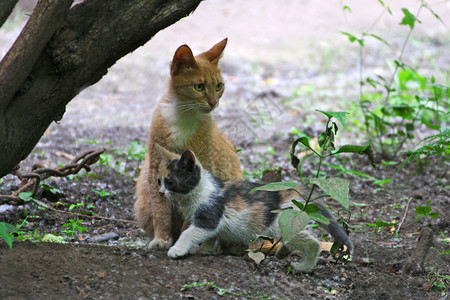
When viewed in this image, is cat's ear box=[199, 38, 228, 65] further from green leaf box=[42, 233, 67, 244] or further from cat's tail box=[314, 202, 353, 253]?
green leaf box=[42, 233, 67, 244]

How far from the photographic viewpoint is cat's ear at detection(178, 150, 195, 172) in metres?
3.47

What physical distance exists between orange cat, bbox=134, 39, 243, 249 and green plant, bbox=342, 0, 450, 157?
1.49 m

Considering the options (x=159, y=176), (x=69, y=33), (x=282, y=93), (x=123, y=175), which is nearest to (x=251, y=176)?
(x=123, y=175)

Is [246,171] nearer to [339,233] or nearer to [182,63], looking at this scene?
[182,63]

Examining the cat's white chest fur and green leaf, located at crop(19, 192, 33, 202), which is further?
the cat's white chest fur

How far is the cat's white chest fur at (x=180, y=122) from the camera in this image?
3.91 m

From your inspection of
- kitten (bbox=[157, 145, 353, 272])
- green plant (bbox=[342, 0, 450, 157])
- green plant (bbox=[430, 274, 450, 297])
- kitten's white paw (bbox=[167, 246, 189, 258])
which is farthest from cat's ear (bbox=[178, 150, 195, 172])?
green plant (bbox=[342, 0, 450, 157])

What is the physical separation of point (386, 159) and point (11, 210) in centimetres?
390

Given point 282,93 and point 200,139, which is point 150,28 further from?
point 282,93

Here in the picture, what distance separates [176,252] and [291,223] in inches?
33.8

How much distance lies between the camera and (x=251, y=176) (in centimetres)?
518

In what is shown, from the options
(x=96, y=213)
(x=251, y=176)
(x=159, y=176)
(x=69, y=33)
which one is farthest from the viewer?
(x=251, y=176)

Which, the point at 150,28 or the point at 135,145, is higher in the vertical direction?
the point at 150,28

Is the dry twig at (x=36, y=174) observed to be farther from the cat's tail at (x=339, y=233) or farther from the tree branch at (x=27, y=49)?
the cat's tail at (x=339, y=233)
